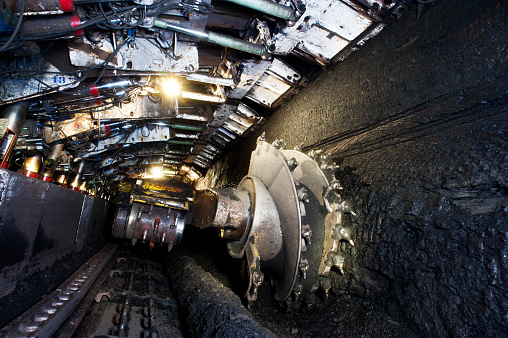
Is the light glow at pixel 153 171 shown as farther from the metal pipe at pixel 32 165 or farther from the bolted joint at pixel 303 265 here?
the bolted joint at pixel 303 265

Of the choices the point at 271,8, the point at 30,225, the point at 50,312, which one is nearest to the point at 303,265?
the point at 50,312

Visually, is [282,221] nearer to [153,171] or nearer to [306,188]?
[306,188]

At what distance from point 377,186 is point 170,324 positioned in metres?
2.03

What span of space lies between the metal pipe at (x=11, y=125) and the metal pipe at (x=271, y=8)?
8.75ft

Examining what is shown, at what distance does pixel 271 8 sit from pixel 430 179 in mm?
1932

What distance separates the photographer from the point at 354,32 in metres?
2.60

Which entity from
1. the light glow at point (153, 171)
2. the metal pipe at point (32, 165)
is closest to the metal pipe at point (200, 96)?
the metal pipe at point (32, 165)

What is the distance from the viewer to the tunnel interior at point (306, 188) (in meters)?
1.44

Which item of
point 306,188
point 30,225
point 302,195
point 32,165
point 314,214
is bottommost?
point 30,225

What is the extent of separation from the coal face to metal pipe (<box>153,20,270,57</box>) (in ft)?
3.81

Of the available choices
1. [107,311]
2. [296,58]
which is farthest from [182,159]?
[107,311]

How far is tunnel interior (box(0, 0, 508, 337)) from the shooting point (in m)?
1.44

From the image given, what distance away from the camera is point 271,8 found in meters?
2.31

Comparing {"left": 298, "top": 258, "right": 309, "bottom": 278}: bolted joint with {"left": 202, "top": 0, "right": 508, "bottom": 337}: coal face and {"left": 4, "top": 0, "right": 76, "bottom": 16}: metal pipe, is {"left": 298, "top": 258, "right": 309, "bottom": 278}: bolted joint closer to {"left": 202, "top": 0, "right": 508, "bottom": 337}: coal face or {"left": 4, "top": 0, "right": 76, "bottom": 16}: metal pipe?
{"left": 202, "top": 0, "right": 508, "bottom": 337}: coal face
